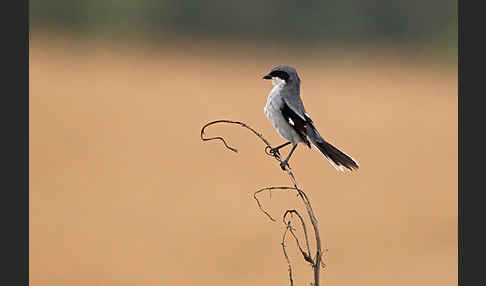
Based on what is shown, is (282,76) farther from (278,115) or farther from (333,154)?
(333,154)

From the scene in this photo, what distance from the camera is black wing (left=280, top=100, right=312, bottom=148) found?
8.44 feet

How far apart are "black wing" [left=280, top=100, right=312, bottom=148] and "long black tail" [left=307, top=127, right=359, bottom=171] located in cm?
2

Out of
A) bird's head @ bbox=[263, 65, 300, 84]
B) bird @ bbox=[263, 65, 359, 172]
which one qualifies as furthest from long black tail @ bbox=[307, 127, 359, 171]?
bird's head @ bbox=[263, 65, 300, 84]

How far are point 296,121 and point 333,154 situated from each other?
212 millimetres

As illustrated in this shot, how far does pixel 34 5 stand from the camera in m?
22.1

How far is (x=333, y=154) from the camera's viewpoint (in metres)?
2.47

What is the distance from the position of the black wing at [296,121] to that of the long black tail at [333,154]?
2cm

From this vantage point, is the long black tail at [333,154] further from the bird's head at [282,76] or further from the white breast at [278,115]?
the bird's head at [282,76]

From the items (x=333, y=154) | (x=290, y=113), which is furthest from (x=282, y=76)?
(x=333, y=154)

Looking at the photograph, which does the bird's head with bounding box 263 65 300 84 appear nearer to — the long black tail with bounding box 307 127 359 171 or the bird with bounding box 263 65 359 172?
the bird with bounding box 263 65 359 172

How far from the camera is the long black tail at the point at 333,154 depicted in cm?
237

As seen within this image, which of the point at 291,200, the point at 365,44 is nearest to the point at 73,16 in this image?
the point at 365,44

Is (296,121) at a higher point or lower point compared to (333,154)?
higher

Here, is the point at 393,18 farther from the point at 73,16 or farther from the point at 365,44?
the point at 73,16
